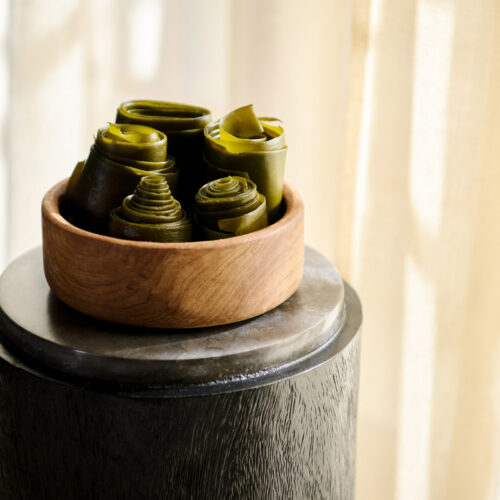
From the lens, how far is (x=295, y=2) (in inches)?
51.2

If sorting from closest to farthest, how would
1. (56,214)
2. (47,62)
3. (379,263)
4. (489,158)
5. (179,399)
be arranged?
(179,399) → (56,214) → (489,158) → (379,263) → (47,62)

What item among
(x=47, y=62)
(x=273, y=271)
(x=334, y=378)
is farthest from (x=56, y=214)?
(x=47, y=62)

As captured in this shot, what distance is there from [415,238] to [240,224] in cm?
54

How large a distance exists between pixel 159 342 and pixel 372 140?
65 cm

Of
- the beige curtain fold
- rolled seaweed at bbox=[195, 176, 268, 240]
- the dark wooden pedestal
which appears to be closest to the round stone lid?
the dark wooden pedestal

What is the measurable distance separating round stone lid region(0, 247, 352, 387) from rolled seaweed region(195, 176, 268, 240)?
105 millimetres

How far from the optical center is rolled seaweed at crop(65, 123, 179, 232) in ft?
2.63

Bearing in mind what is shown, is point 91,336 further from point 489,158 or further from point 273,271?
point 489,158

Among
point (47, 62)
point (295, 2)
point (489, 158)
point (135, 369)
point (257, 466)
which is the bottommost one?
point (257, 466)

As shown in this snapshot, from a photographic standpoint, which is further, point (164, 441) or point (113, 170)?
point (113, 170)

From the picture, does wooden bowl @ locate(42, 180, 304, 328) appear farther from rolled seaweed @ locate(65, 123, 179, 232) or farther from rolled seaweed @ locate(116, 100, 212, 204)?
rolled seaweed @ locate(116, 100, 212, 204)

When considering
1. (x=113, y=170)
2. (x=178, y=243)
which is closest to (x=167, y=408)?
(x=178, y=243)

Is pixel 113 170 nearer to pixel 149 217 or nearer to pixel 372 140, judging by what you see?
pixel 149 217

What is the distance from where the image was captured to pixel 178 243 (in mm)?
726
